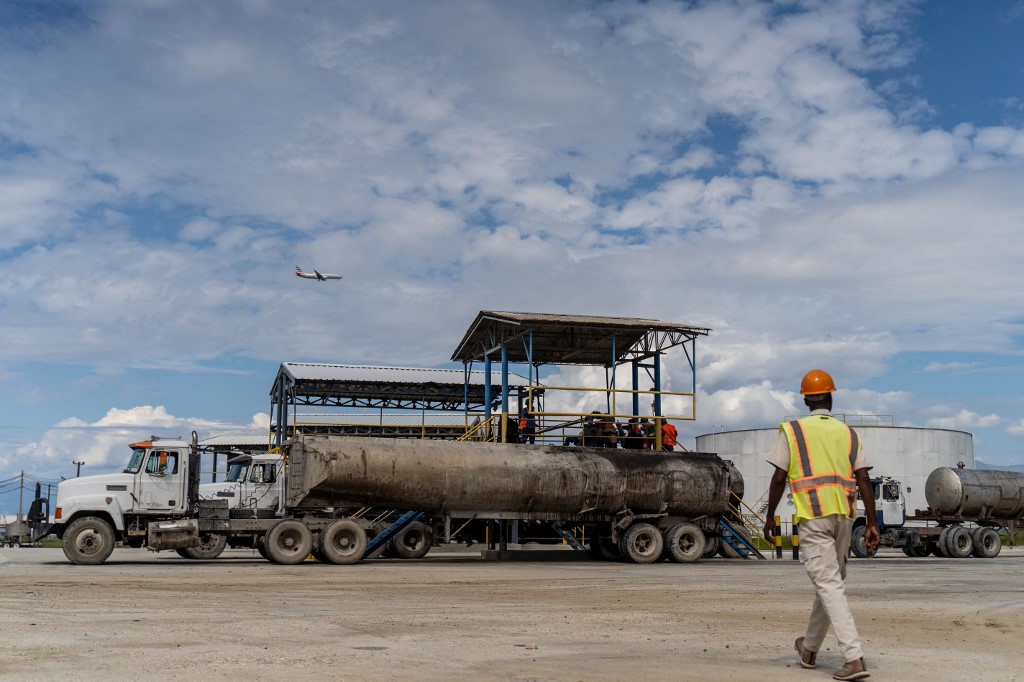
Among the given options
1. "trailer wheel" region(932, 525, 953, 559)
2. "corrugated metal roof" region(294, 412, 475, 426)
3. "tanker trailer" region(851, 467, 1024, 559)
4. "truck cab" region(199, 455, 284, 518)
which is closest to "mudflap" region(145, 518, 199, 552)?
"truck cab" region(199, 455, 284, 518)

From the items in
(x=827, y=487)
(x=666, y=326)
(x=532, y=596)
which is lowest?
(x=532, y=596)

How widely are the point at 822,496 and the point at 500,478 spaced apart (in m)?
16.9

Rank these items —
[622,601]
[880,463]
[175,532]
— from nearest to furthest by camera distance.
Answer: [622,601] → [175,532] → [880,463]

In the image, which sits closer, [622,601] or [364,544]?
[622,601]

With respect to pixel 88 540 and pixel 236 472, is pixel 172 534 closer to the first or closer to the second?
pixel 88 540

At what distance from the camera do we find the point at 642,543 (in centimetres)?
2586

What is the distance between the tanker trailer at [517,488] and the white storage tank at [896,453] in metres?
29.5

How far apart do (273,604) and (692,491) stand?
1507 cm

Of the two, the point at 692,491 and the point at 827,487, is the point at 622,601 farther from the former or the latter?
the point at 692,491

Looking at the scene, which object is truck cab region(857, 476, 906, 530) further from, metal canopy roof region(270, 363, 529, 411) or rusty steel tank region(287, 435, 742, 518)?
metal canopy roof region(270, 363, 529, 411)

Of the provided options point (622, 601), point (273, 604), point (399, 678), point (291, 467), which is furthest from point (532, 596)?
point (291, 467)

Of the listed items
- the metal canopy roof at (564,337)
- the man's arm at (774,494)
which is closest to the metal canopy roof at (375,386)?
the metal canopy roof at (564,337)

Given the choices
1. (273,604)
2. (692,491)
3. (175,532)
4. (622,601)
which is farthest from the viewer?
(692,491)

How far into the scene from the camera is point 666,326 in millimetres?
29219
